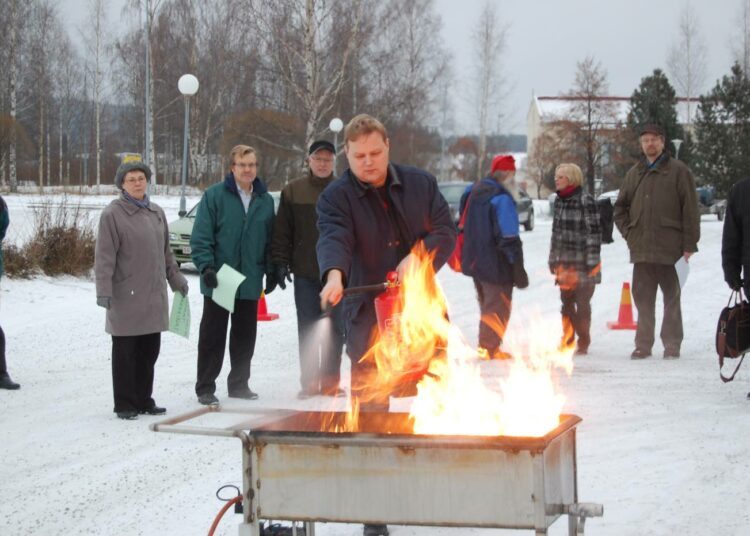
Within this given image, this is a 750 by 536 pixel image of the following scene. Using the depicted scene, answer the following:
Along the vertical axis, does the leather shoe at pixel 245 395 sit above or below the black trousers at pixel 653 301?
below

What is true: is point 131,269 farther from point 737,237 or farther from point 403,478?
point 737,237

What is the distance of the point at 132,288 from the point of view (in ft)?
23.0

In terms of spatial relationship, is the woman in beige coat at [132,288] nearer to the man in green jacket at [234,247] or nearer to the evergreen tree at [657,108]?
the man in green jacket at [234,247]

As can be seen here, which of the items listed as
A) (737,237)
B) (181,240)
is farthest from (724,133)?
(737,237)

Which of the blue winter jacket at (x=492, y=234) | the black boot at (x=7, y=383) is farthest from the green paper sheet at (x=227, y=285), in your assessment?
the blue winter jacket at (x=492, y=234)

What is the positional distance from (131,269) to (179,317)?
603 millimetres

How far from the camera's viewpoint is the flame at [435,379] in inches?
151

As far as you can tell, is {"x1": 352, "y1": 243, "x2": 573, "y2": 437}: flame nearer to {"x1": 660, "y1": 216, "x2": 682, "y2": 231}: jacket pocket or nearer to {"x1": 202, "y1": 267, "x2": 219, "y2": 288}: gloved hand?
{"x1": 202, "y1": 267, "x2": 219, "y2": 288}: gloved hand

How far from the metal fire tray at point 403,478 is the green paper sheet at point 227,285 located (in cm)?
358

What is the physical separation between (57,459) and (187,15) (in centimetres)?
4299

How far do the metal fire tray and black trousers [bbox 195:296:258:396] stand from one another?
12.9ft

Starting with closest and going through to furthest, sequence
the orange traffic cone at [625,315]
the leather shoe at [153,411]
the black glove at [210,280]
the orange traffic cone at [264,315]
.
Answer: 1. the leather shoe at [153,411]
2. the black glove at [210,280]
3. the orange traffic cone at [625,315]
4. the orange traffic cone at [264,315]

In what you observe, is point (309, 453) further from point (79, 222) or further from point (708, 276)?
point (708, 276)

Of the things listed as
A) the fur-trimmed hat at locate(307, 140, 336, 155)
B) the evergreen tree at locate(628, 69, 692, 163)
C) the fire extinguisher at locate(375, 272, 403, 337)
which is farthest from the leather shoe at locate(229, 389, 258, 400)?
the evergreen tree at locate(628, 69, 692, 163)
